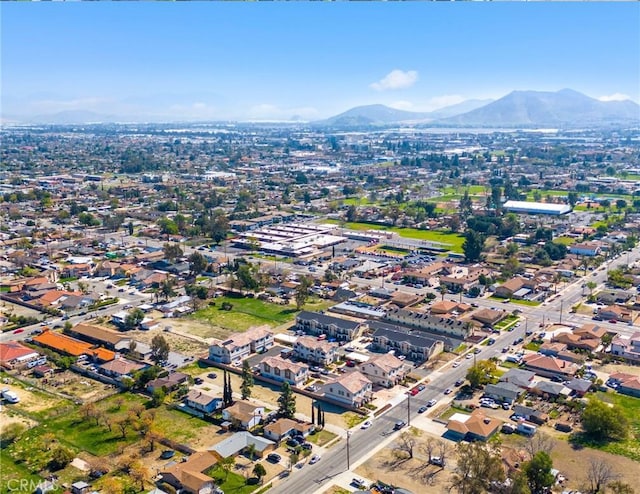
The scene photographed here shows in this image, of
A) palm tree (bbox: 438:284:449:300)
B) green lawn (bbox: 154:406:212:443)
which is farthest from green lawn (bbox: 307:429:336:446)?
palm tree (bbox: 438:284:449:300)

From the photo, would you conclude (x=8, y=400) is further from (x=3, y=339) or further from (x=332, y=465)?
(x=332, y=465)

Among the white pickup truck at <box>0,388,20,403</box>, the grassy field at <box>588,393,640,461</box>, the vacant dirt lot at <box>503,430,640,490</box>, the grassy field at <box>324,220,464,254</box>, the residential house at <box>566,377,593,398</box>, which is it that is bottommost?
the grassy field at <box>588,393,640,461</box>

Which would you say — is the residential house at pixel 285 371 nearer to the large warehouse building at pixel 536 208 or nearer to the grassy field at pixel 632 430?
the grassy field at pixel 632 430

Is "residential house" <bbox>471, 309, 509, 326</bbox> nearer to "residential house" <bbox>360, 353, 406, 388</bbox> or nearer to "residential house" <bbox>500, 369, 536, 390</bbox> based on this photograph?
"residential house" <bbox>500, 369, 536, 390</bbox>

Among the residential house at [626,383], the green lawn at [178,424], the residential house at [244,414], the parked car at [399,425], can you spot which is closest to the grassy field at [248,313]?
the green lawn at [178,424]

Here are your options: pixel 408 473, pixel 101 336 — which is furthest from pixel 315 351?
pixel 101 336

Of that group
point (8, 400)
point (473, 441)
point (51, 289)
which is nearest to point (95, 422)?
point (8, 400)
